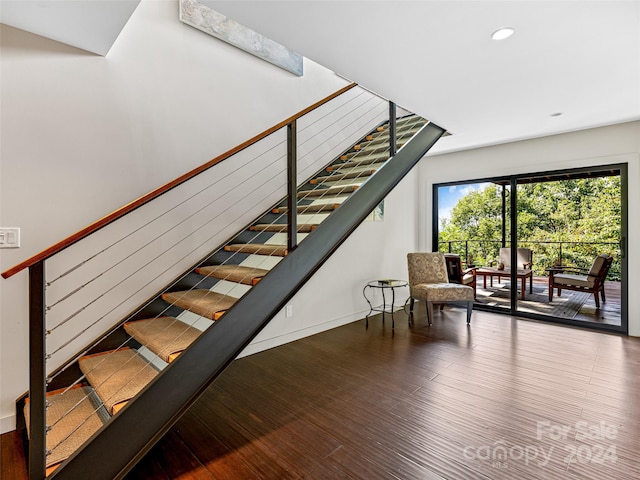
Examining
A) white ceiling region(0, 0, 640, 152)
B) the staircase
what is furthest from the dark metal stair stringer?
white ceiling region(0, 0, 640, 152)

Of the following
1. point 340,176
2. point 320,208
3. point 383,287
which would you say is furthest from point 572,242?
point 320,208

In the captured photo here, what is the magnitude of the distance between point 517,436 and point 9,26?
3935 millimetres

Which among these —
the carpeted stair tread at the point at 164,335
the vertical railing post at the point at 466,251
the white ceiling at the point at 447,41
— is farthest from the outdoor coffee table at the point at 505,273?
the carpeted stair tread at the point at 164,335

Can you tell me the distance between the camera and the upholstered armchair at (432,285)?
4383 mm

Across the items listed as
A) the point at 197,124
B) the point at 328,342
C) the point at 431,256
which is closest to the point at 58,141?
the point at 197,124

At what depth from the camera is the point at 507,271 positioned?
500 cm

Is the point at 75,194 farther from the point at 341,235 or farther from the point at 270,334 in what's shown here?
the point at 270,334

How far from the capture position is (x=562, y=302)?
4.84 m

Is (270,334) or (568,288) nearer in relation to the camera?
(270,334)

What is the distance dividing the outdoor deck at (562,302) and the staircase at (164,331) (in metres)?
3.08

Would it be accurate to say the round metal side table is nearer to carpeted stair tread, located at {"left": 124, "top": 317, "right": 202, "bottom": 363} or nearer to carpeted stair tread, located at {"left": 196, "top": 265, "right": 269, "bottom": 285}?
carpeted stair tread, located at {"left": 196, "top": 265, "right": 269, "bottom": 285}

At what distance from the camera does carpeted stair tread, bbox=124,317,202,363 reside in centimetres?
188

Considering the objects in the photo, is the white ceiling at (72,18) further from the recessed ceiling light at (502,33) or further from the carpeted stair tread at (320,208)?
the recessed ceiling light at (502,33)

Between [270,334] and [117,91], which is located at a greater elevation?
[117,91]
